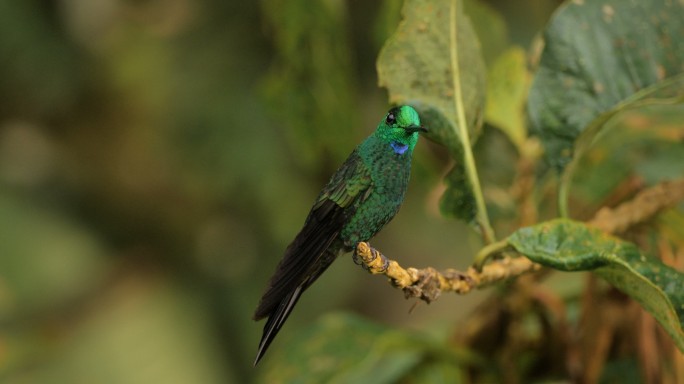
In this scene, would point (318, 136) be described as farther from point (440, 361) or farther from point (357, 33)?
point (357, 33)

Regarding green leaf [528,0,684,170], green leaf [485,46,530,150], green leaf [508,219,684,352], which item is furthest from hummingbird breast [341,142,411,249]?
green leaf [485,46,530,150]

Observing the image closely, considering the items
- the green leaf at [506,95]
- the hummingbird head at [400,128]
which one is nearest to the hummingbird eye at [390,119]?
the hummingbird head at [400,128]

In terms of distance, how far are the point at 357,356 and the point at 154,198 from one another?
1.30m

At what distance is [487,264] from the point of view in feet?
2.57

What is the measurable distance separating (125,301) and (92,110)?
0.53 m

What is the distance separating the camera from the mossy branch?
59 centimetres

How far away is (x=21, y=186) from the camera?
7.45 feet

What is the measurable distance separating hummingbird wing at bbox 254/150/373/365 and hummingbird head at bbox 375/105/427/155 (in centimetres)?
3

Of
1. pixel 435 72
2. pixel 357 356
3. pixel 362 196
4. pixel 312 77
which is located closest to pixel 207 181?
pixel 312 77

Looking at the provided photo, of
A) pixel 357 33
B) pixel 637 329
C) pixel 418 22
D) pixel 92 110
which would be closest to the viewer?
pixel 418 22

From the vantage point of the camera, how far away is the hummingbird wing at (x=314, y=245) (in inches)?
22.4

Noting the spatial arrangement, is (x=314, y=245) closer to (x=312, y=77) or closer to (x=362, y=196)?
(x=362, y=196)

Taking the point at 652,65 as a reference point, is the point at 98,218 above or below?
above

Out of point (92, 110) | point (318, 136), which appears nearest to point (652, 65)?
point (318, 136)
